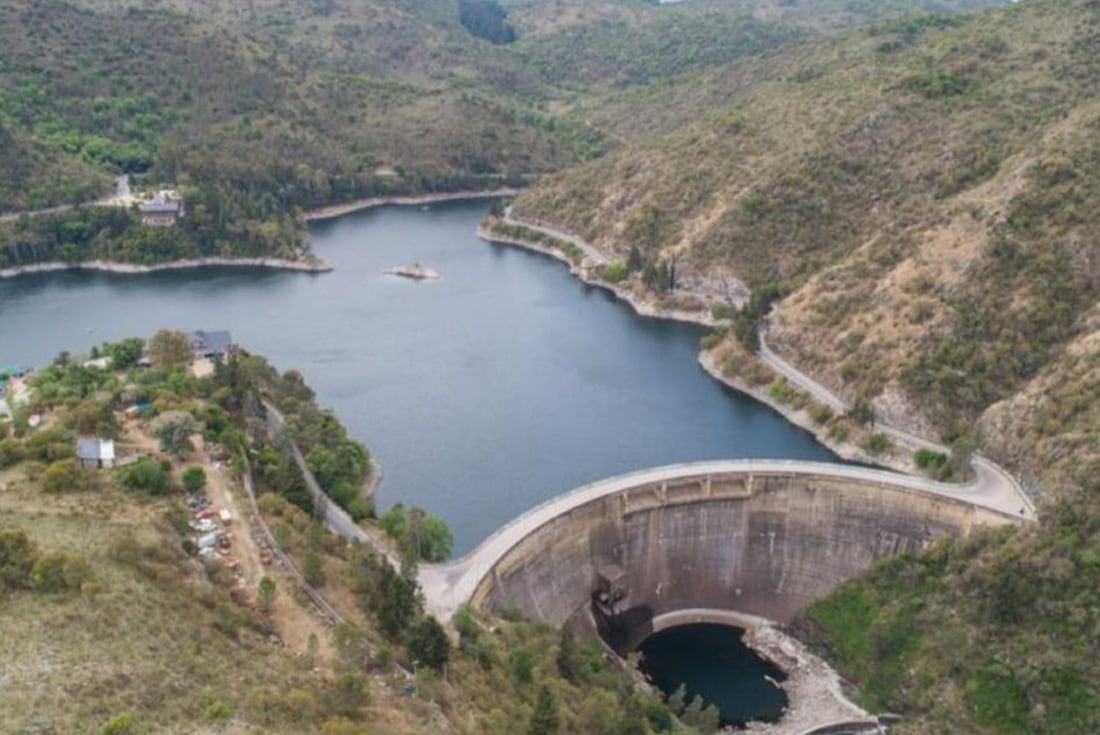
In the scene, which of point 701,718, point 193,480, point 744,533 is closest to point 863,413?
point 744,533

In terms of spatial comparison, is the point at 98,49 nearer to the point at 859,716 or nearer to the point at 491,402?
the point at 491,402

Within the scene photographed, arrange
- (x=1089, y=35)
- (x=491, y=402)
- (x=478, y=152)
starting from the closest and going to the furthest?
(x=491, y=402) < (x=1089, y=35) < (x=478, y=152)

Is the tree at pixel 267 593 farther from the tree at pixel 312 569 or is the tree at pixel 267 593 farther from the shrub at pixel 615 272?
the shrub at pixel 615 272

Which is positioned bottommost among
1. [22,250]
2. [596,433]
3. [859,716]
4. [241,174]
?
[859,716]

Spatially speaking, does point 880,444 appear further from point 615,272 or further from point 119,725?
point 119,725

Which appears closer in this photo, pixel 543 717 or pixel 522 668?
pixel 543 717

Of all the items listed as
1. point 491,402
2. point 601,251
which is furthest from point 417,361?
point 601,251

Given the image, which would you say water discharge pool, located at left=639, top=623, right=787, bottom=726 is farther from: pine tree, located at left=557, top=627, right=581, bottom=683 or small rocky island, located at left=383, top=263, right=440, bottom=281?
small rocky island, located at left=383, top=263, right=440, bottom=281
